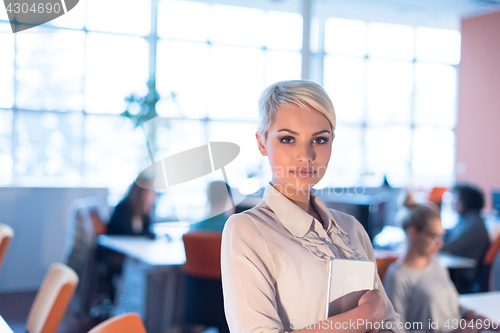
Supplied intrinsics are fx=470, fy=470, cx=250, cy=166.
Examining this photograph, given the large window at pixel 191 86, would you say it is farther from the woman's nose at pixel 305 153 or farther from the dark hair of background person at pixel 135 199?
the woman's nose at pixel 305 153

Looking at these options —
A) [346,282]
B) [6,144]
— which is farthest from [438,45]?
[6,144]

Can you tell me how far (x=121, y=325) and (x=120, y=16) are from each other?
694 cm

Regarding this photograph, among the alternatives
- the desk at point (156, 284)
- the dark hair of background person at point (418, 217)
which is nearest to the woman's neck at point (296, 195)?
the dark hair of background person at point (418, 217)

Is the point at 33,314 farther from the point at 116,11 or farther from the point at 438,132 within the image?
the point at 438,132

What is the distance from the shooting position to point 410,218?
8.04 ft

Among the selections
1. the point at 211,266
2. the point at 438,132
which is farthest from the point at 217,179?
the point at 438,132

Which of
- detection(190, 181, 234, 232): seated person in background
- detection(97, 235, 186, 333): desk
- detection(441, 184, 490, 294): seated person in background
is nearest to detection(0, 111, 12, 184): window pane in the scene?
detection(97, 235, 186, 333): desk

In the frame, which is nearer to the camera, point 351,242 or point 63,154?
point 351,242

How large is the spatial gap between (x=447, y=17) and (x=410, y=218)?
2.37 m

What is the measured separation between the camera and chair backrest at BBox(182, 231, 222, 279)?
2.78 meters

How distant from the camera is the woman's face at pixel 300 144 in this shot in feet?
3.67

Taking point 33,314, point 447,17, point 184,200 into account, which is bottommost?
point 33,314

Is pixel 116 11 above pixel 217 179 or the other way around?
above

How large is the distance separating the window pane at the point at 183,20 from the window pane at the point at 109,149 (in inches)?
68.7
